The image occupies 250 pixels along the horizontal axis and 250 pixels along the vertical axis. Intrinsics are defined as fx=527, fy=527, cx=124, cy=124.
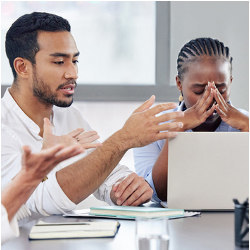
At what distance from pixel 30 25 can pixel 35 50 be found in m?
0.12

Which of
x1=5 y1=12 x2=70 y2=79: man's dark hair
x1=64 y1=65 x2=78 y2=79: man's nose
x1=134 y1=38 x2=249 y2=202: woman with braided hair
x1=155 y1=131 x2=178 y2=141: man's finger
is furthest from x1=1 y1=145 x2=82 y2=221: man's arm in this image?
x1=5 y1=12 x2=70 y2=79: man's dark hair

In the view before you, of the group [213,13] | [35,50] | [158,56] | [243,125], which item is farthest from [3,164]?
[213,13]

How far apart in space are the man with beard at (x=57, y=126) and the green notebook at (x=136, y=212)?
0.17 metres

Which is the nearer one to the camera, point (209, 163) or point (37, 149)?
point (209, 163)

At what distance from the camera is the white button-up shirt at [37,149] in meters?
1.90

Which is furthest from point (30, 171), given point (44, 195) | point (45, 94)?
point (45, 94)

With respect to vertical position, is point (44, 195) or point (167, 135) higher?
point (167, 135)

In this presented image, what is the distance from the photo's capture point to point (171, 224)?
65.6 inches

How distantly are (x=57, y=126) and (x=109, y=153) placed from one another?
449 millimetres

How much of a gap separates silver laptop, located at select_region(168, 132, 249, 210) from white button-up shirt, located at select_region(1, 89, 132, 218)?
409 mm

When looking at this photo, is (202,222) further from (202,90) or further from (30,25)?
(30,25)

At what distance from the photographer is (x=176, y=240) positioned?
57.0 inches

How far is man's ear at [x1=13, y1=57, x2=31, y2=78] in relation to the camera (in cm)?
240

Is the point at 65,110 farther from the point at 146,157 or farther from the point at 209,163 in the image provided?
the point at 209,163
